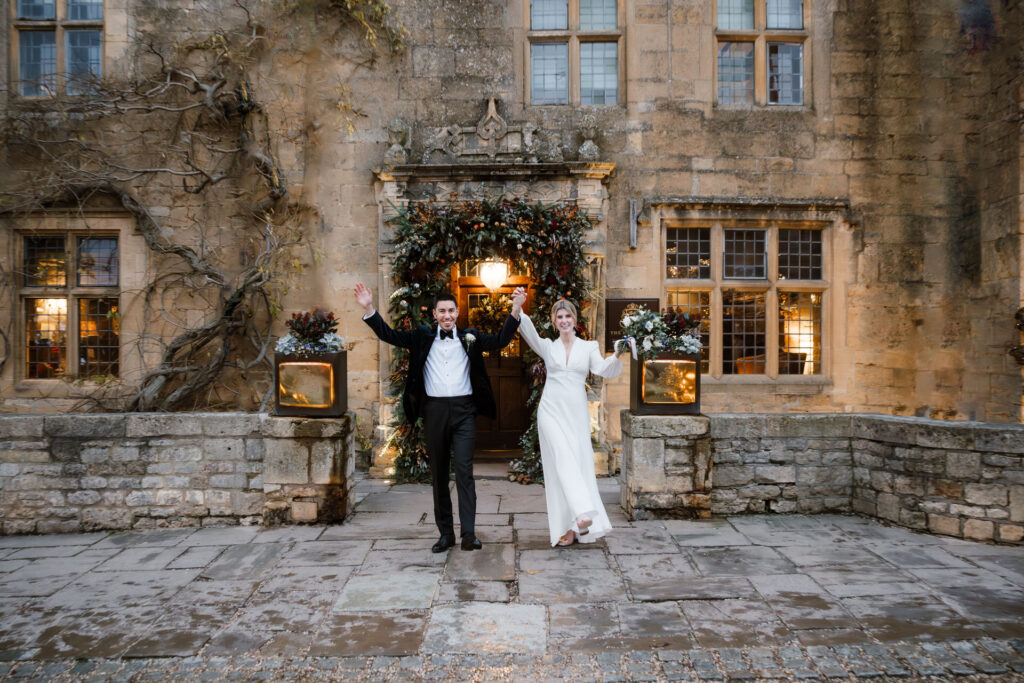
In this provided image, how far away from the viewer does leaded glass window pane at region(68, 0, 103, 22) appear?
7270mm

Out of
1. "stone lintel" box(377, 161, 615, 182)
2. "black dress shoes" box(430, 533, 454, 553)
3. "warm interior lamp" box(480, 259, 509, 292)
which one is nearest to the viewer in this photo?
"black dress shoes" box(430, 533, 454, 553)

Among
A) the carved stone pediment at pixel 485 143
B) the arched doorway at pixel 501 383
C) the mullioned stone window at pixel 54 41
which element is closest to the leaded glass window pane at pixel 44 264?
the mullioned stone window at pixel 54 41

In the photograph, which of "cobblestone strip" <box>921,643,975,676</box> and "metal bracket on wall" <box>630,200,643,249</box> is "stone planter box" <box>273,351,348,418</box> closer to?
"metal bracket on wall" <box>630,200,643,249</box>

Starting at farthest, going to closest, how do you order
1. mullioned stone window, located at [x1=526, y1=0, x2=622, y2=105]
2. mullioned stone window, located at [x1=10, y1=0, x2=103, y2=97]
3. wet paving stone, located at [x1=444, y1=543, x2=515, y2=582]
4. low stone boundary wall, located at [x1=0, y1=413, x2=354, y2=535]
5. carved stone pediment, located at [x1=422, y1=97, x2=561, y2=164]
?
mullioned stone window, located at [x1=526, y1=0, x2=622, y2=105] → mullioned stone window, located at [x1=10, y1=0, x2=103, y2=97] → carved stone pediment, located at [x1=422, y1=97, x2=561, y2=164] → low stone boundary wall, located at [x1=0, y1=413, x2=354, y2=535] → wet paving stone, located at [x1=444, y1=543, x2=515, y2=582]

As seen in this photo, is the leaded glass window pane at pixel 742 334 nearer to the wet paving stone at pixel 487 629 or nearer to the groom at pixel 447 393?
the groom at pixel 447 393

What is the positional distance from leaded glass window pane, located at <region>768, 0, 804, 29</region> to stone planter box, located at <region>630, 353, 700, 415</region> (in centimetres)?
512

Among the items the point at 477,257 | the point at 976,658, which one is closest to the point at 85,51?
the point at 477,257

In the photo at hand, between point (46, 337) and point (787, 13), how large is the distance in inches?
403

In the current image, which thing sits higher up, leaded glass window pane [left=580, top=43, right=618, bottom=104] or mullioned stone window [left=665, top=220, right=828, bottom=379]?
leaded glass window pane [left=580, top=43, right=618, bottom=104]

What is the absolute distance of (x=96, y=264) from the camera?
731cm

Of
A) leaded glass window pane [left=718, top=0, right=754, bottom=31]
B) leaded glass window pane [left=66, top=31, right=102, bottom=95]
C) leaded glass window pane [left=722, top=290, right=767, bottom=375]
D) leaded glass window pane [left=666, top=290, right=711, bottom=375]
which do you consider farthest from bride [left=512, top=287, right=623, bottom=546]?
leaded glass window pane [left=66, top=31, right=102, bottom=95]

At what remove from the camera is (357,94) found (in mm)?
7199

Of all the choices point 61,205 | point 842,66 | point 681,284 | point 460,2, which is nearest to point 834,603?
point 681,284

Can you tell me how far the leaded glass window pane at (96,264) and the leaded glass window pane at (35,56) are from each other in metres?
1.99
